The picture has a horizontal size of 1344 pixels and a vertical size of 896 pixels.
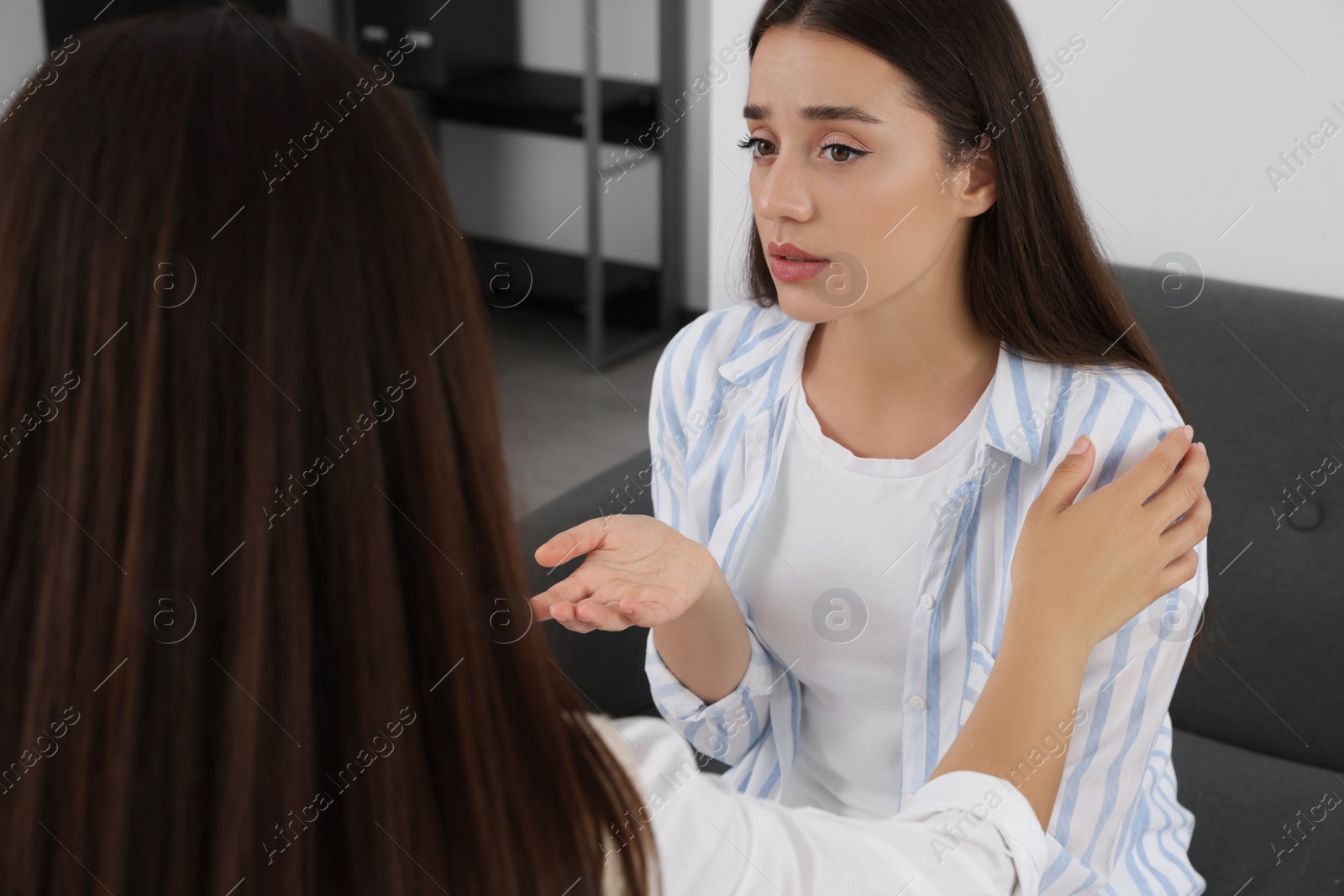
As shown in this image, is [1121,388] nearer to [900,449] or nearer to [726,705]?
[900,449]

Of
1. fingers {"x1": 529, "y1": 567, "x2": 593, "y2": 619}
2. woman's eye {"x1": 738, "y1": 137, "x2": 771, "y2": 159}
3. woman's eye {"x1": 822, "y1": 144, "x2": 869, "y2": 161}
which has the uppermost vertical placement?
woman's eye {"x1": 822, "y1": 144, "x2": 869, "y2": 161}

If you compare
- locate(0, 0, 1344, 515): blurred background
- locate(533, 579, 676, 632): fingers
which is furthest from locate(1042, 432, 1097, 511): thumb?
locate(0, 0, 1344, 515): blurred background

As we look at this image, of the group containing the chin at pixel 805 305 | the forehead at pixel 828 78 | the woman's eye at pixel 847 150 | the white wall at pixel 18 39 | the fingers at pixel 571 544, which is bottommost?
the white wall at pixel 18 39

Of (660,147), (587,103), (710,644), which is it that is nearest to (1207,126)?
(710,644)

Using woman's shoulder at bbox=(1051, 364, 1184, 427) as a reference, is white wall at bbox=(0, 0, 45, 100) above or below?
below

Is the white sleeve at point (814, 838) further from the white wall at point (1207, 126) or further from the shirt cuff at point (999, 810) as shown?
the white wall at point (1207, 126)

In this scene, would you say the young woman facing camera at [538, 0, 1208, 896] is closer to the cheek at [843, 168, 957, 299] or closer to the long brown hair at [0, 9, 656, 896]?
the cheek at [843, 168, 957, 299]

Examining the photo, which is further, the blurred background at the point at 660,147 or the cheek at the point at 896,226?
the blurred background at the point at 660,147

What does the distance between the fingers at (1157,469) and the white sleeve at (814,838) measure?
0.32m

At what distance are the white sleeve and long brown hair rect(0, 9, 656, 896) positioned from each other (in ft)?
0.25

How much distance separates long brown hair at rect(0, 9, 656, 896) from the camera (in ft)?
1.77

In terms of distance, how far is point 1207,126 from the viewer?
1.60 meters

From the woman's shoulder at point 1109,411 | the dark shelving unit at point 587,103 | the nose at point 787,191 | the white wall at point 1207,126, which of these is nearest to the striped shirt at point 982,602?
the woman's shoulder at point 1109,411

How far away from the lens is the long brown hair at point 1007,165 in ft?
3.73
